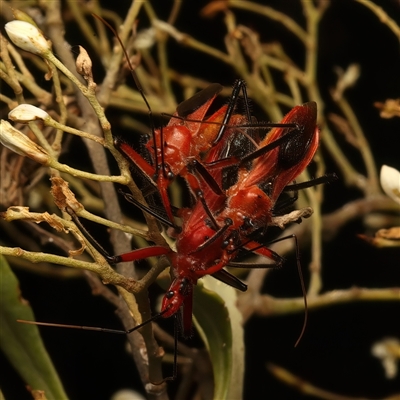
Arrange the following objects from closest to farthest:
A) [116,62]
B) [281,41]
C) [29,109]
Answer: [29,109], [116,62], [281,41]

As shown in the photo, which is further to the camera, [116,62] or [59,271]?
[59,271]

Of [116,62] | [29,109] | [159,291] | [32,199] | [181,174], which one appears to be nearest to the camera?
[29,109]

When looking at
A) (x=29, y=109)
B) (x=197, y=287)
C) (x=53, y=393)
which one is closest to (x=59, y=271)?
(x=53, y=393)

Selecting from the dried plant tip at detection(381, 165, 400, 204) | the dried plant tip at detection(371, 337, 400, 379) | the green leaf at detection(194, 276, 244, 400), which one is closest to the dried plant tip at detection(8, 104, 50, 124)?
the green leaf at detection(194, 276, 244, 400)

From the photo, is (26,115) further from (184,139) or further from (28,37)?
(184,139)

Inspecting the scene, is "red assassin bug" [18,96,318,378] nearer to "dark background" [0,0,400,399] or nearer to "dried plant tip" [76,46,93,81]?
"dried plant tip" [76,46,93,81]

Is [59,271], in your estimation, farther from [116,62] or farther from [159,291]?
[116,62]
